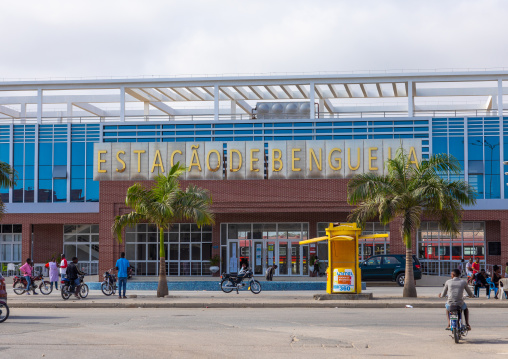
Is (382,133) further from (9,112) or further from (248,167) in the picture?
(9,112)

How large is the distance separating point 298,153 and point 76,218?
17.9m

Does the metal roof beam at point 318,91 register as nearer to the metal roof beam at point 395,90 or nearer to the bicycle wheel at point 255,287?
the metal roof beam at point 395,90

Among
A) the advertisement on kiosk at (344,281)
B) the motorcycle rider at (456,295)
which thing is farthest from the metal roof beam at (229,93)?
the motorcycle rider at (456,295)

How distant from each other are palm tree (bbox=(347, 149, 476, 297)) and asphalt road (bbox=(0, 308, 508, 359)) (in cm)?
569

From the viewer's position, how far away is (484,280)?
27.5 meters

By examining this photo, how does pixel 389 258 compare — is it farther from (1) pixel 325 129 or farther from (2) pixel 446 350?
(2) pixel 446 350

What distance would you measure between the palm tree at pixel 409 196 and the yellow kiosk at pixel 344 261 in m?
1.30

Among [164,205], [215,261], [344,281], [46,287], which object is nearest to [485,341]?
[344,281]

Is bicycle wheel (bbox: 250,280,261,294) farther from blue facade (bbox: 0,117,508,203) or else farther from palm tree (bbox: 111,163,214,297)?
blue facade (bbox: 0,117,508,203)

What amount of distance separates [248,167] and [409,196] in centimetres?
1470

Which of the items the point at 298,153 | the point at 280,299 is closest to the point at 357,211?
the point at 280,299

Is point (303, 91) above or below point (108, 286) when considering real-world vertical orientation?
above

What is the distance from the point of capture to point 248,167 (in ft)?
133

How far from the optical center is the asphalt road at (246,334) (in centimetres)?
1305
